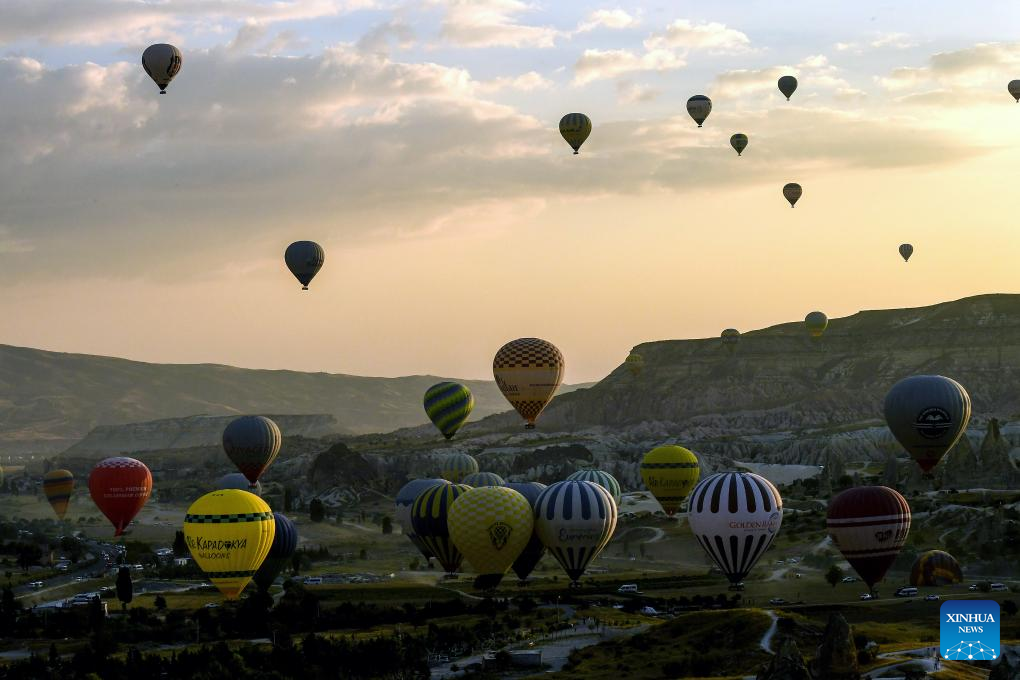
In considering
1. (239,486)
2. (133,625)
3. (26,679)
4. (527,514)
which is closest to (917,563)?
(527,514)

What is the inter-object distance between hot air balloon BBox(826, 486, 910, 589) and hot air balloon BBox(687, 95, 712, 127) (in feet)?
212

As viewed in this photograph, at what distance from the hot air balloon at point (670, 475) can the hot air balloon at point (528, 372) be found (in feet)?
36.7

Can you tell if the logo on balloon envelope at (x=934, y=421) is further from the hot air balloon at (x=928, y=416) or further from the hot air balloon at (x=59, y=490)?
the hot air balloon at (x=59, y=490)

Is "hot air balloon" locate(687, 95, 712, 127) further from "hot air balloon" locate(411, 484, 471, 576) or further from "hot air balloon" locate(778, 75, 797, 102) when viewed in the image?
"hot air balloon" locate(411, 484, 471, 576)

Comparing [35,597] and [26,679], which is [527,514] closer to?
[26,679]

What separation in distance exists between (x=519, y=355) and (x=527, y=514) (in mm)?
31591

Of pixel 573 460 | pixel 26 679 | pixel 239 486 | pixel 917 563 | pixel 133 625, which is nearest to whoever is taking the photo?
pixel 26 679

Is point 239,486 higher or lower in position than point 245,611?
higher

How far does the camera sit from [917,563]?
342 feet

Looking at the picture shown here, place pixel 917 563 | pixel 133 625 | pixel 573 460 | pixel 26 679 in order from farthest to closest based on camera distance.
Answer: pixel 573 460, pixel 917 563, pixel 133 625, pixel 26 679

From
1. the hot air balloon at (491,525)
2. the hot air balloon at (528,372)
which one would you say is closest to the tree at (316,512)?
the hot air balloon at (528,372)

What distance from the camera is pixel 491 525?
9362cm

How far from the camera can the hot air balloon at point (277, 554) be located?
9900 centimetres

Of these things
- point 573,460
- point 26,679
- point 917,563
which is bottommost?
point 26,679
